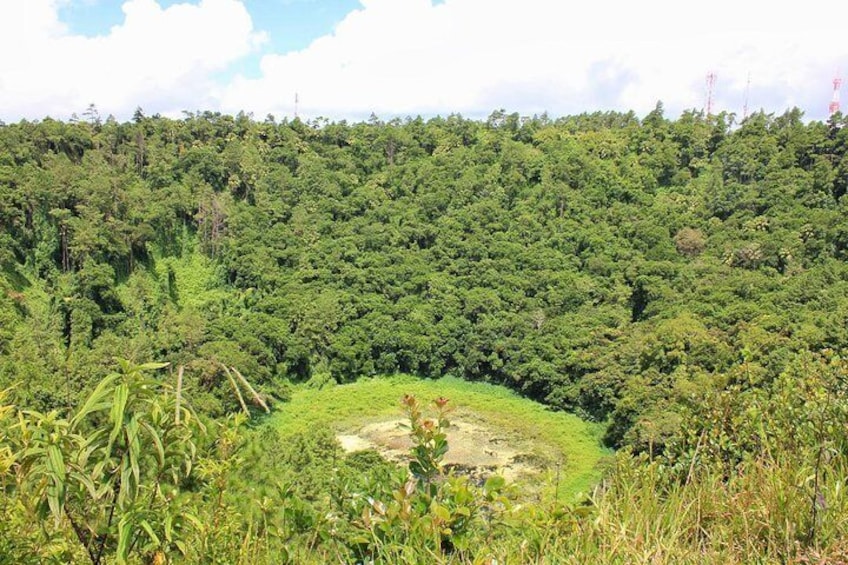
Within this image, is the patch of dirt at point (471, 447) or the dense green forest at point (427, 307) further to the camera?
the patch of dirt at point (471, 447)

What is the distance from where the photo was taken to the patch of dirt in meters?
19.8

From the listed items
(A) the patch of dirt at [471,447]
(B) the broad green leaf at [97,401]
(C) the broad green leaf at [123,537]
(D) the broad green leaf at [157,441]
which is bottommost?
(A) the patch of dirt at [471,447]

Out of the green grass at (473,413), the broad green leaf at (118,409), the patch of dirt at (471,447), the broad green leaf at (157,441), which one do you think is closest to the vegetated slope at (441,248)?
the green grass at (473,413)

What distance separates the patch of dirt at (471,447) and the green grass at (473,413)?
1.90ft

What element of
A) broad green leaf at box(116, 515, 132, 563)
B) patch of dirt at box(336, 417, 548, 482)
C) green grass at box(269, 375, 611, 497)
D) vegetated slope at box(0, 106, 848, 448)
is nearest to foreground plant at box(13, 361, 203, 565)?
broad green leaf at box(116, 515, 132, 563)

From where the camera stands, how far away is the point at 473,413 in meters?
25.0

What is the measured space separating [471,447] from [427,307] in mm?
10178

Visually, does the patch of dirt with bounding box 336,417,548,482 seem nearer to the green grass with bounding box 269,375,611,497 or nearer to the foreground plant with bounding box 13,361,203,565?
the green grass with bounding box 269,375,611,497

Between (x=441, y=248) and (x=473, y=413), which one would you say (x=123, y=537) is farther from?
(x=441, y=248)

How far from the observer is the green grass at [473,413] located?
21031 millimetres

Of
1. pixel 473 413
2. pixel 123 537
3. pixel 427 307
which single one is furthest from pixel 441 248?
pixel 123 537

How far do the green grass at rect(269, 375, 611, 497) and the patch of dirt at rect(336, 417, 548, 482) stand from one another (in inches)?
22.8

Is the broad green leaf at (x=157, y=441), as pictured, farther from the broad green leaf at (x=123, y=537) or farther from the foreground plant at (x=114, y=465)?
the broad green leaf at (x=123, y=537)

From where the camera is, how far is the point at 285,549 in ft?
6.54
